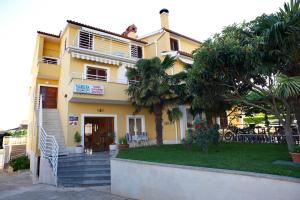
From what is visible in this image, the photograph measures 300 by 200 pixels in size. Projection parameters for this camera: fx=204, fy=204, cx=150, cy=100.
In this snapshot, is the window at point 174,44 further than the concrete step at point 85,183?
Yes

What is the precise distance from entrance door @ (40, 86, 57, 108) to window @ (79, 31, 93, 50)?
24.5ft

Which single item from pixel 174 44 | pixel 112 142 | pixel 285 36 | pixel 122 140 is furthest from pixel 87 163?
pixel 174 44

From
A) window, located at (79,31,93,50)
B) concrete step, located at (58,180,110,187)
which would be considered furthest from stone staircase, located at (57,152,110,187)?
window, located at (79,31,93,50)

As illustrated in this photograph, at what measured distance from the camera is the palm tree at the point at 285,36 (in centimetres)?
931

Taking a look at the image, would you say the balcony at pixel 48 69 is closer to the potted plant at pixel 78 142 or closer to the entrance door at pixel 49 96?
the entrance door at pixel 49 96

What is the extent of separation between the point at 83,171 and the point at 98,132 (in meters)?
8.45

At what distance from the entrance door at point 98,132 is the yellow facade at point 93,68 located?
1.10 m

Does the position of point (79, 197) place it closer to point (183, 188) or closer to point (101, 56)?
point (183, 188)

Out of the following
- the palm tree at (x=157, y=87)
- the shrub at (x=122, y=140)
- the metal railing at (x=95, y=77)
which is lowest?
the shrub at (x=122, y=140)

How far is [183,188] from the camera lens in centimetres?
919

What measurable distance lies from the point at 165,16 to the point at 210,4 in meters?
14.7

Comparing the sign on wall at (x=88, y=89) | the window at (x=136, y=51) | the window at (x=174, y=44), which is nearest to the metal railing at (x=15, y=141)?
the sign on wall at (x=88, y=89)

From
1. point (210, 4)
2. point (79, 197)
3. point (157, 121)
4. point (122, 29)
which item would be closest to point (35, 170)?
point (79, 197)

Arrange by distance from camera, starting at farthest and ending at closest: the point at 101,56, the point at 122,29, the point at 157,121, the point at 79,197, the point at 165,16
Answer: the point at 122,29
the point at 165,16
the point at 101,56
the point at 157,121
the point at 79,197
